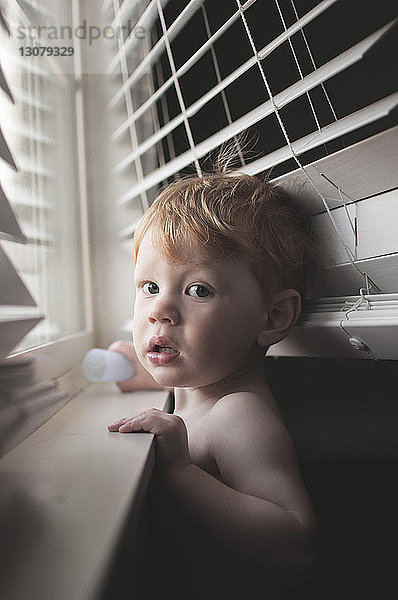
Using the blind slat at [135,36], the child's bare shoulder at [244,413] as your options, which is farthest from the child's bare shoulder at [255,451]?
the blind slat at [135,36]

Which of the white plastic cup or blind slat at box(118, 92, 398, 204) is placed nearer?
blind slat at box(118, 92, 398, 204)

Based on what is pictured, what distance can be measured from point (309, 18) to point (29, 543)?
0.61 m

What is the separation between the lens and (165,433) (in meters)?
0.66

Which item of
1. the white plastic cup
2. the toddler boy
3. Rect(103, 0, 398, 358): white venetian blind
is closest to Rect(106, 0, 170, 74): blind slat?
Rect(103, 0, 398, 358): white venetian blind

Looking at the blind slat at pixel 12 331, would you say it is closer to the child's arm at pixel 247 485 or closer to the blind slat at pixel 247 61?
the child's arm at pixel 247 485

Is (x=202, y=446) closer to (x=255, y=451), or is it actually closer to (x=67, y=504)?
(x=255, y=451)

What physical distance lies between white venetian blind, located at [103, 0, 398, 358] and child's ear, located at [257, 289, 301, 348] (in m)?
0.03

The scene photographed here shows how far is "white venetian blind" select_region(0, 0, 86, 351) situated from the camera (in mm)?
821

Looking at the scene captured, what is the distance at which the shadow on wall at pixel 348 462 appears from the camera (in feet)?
2.32

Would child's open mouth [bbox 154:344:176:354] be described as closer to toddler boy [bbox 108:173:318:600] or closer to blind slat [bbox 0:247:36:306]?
toddler boy [bbox 108:173:318:600]

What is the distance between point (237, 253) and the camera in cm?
77

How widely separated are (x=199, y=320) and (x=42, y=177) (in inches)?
19.9

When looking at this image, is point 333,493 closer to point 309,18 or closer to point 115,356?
point 115,356

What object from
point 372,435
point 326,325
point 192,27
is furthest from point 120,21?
point 372,435
